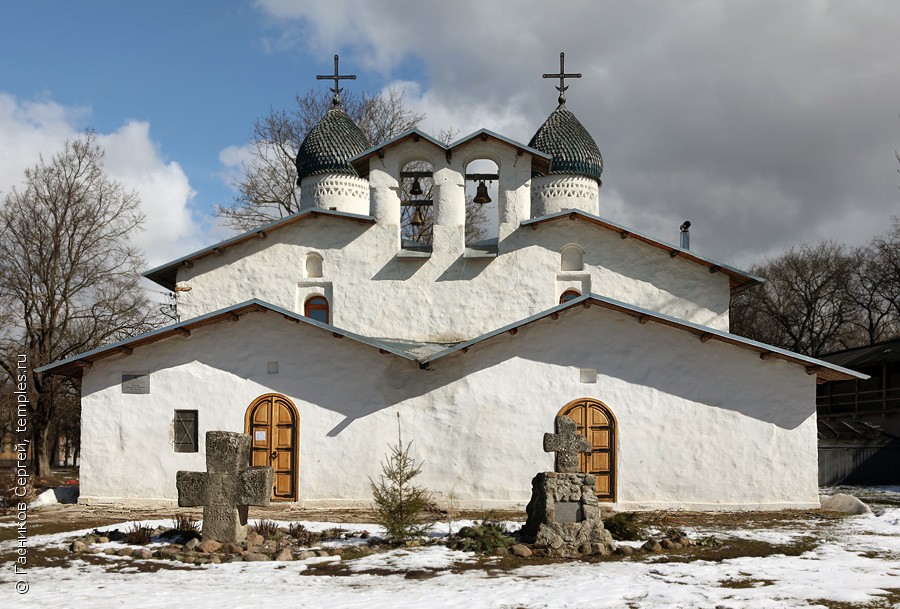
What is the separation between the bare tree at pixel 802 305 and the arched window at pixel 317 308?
27.7 m

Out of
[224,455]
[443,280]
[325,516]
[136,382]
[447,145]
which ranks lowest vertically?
[325,516]

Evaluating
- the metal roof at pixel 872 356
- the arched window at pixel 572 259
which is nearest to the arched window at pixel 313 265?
the arched window at pixel 572 259

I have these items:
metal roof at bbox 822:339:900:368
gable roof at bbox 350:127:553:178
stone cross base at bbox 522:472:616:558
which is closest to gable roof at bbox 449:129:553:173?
gable roof at bbox 350:127:553:178

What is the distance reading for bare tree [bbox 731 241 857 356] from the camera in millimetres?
41312

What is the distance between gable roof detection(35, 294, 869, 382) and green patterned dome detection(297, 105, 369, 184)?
358 inches

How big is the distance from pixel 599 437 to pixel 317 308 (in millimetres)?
7158

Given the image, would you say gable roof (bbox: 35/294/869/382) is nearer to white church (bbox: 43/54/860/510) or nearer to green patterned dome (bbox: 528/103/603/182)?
white church (bbox: 43/54/860/510)

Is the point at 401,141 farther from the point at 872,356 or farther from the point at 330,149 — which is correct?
the point at 872,356

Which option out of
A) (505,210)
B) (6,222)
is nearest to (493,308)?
(505,210)

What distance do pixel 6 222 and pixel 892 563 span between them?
2286 cm

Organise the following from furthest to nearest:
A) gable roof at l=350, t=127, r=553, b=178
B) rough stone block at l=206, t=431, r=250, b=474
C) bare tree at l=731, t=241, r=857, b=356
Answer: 1. bare tree at l=731, t=241, r=857, b=356
2. gable roof at l=350, t=127, r=553, b=178
3. rough stone block at l=206, t=431, r=250, b=474

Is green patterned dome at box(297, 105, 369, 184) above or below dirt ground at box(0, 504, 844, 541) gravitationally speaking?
above

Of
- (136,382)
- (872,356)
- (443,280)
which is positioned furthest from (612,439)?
(872,356)

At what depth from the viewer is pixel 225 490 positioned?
10.3 metres
